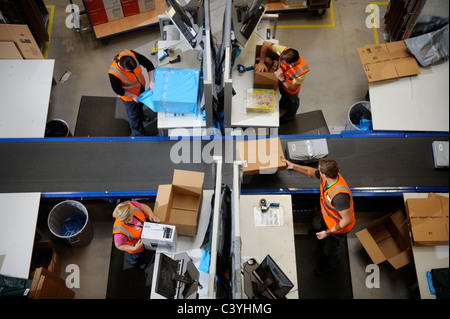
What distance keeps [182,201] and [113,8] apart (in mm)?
3945

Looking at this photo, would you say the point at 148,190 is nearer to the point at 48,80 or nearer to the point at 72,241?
the point at 72,241

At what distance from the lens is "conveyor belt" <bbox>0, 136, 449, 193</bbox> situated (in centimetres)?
473

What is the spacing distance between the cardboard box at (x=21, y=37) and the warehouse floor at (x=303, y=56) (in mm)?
828

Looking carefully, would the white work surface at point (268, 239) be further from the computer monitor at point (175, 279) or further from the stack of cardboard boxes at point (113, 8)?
the stack of cardboard boxes at point (113, 8)

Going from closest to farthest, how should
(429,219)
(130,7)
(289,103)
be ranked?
(429,219) → (289,103) → (130,7)

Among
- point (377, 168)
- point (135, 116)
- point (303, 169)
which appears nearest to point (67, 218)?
point (135, 116)

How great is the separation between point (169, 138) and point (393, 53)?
3.26m

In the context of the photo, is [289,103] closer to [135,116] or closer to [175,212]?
[135,116]

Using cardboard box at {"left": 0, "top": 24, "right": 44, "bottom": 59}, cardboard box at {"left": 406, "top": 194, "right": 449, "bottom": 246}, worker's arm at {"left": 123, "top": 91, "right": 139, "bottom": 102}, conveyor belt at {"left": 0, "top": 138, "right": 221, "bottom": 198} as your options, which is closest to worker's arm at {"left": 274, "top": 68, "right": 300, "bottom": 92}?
conveyor belt at {"left": 0, "top": 138, "right": 221, "bottom": 198}

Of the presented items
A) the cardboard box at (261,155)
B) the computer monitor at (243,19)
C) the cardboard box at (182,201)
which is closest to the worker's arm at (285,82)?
the computer monitor at (243,19)

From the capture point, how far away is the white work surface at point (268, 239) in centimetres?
406

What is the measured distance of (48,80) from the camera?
17.6ft

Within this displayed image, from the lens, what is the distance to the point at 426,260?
424 cm
